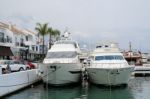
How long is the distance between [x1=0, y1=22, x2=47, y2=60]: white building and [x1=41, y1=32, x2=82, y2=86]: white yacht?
29.6 metres

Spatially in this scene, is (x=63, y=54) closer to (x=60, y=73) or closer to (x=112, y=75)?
(x=60, y=73)

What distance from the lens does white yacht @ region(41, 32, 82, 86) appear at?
3275cm

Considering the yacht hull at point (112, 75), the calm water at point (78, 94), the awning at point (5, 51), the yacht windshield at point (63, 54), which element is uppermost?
the awning at point (5, 51)

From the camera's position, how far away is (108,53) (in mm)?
35688

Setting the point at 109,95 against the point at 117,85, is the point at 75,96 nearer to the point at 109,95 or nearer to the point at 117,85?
the point at 109,95

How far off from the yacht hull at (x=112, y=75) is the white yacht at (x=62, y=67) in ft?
7.51

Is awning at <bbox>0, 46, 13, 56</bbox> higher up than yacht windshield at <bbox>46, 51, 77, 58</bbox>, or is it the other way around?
awning at <bbox>0, 46, 13, 56</bbox>

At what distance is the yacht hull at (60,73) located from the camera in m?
32.7

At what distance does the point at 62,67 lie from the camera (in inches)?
1284

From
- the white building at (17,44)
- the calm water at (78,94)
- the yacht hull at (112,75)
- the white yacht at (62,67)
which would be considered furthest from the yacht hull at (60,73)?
the white building at (17,44)

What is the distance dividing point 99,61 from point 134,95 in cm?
737

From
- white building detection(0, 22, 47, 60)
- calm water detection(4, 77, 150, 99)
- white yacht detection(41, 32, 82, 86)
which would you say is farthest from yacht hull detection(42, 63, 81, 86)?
white building detection(0, 22, 47, 60)

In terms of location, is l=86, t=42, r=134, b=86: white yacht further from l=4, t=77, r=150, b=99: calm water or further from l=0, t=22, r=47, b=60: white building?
l=0, t=22, r=47, b=60: white building

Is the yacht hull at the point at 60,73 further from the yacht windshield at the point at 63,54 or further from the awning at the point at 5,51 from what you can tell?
the awning at the point at 5,51
